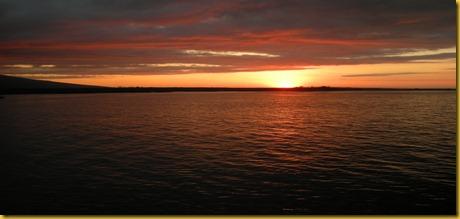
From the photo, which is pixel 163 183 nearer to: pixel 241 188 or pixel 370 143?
pixel 241 188

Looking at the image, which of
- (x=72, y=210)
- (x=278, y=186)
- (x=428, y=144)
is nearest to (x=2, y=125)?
(x=72, y=210)

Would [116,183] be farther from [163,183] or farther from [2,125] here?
[2,125]

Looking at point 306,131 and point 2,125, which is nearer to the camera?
point 306,131

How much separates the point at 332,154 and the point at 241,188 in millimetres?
16358

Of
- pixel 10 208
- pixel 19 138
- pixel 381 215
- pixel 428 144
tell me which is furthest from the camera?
pixel 19 138

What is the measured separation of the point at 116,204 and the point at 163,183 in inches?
197

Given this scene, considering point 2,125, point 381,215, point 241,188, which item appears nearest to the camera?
point 381,215

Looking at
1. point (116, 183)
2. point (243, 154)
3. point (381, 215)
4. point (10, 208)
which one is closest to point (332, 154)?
point (243, 154)

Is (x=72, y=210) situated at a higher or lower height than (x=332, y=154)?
lower

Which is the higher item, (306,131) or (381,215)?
(306,131)

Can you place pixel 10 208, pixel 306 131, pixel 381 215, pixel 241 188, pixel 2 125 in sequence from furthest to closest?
pixel 2 125, pixel 306 131, pixel 241 188, pixel 10 208, pixel 381 215

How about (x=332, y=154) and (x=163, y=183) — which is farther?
(x=332, y=154)

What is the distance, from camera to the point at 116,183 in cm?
2934

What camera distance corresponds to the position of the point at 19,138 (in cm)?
5297
